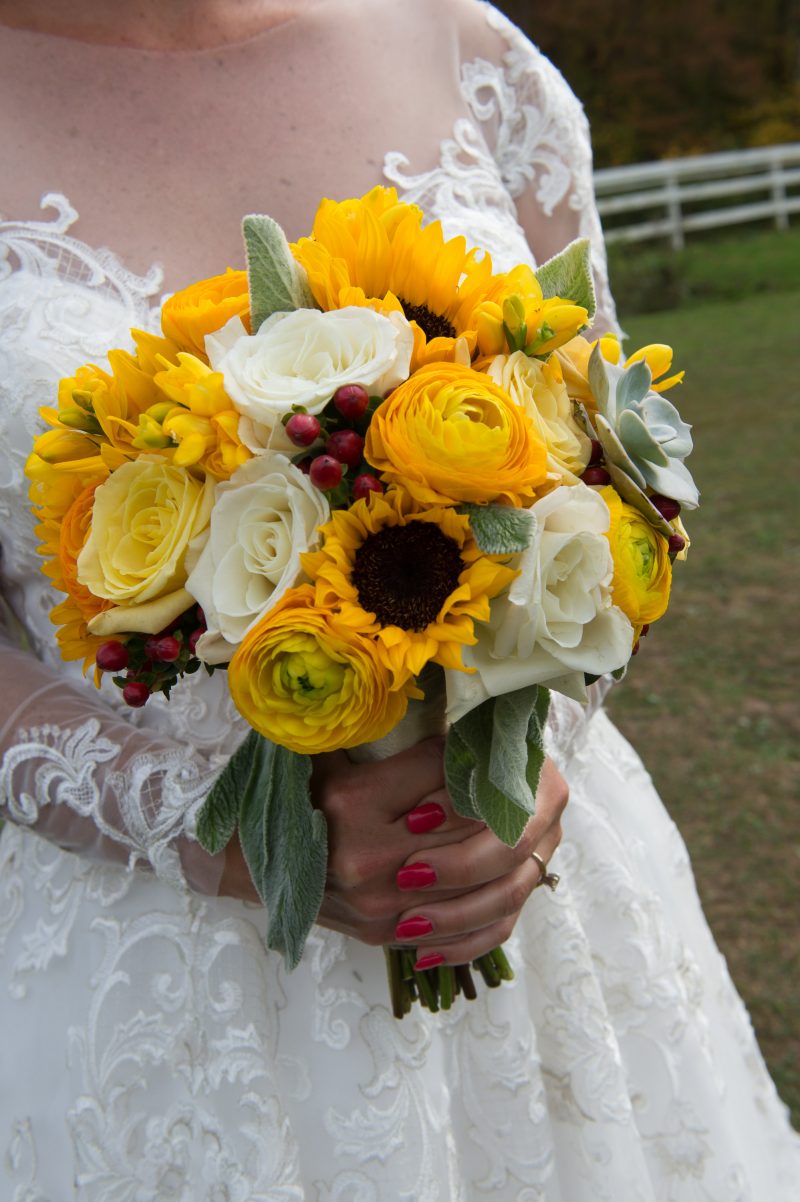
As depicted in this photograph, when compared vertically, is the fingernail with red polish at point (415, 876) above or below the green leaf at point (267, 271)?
below

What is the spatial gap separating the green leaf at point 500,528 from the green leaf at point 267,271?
0.33 m

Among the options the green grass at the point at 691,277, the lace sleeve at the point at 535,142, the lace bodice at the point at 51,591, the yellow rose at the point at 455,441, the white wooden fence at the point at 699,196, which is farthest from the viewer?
the white wooden fence at the point at 699,196

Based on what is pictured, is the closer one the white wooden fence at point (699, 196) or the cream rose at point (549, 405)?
the cream rose at point (549, 405)

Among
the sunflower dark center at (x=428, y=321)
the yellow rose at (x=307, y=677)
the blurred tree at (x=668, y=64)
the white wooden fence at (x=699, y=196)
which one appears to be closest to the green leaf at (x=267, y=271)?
the sunflower dark center at (x=428, y=321)

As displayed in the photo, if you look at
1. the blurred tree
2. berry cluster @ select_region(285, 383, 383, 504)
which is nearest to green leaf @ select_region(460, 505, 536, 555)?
berry cluster @ select_region(285, 383, 383, 504)

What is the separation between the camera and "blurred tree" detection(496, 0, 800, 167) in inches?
900

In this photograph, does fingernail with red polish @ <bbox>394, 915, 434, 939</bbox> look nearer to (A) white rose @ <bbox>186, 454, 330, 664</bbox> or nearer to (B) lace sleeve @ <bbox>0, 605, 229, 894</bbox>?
(B) lace sleeve @ <bbox>0, 605, 229, 894</bbox>

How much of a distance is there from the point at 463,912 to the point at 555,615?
1.77 feet

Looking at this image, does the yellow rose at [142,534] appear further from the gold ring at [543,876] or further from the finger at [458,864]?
the gold ring at [543,876]

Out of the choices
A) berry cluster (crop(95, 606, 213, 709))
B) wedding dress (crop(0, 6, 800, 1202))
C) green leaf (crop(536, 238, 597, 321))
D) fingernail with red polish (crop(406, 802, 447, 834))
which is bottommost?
wedding dress (crop(0, 6, 800, 1202))

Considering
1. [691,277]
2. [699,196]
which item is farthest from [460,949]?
[699,196]

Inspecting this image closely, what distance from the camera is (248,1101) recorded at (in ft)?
5.28

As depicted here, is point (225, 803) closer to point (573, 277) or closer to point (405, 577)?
point (405, 577)

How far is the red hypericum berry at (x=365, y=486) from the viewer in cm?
114
